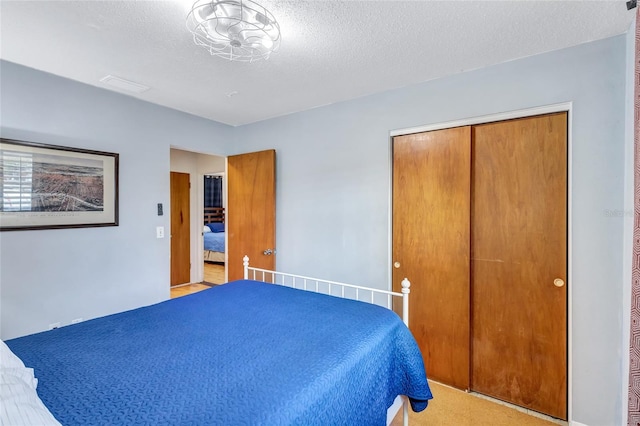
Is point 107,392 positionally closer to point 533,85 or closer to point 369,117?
point 369,117

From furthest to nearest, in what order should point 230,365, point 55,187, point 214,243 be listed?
point 214,243, point 55,187, point 230,365

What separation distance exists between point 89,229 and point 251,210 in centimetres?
151

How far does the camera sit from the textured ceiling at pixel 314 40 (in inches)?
60.1

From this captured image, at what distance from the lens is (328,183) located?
295 centimetres

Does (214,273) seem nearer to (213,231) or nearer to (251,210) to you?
(213,231)

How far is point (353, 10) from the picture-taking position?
5.07ft

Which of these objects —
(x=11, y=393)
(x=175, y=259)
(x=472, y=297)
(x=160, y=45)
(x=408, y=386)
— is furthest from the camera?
(x=175, y=259)

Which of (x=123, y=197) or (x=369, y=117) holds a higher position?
(x=369, y=117)

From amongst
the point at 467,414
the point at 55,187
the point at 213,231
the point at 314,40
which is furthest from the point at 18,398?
the point at 213,231

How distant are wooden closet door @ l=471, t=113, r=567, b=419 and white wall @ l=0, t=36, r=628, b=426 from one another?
10cm

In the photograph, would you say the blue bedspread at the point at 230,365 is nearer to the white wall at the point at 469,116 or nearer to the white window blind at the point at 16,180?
the white wall at the point at 469,116

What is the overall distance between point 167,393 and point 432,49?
2280 millimetres

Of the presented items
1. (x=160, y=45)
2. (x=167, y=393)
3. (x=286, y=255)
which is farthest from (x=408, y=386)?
(x=160, y=45)

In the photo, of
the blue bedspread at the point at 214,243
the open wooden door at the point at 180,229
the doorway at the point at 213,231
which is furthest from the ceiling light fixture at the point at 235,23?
the blue bedspread at the point at 214,243
